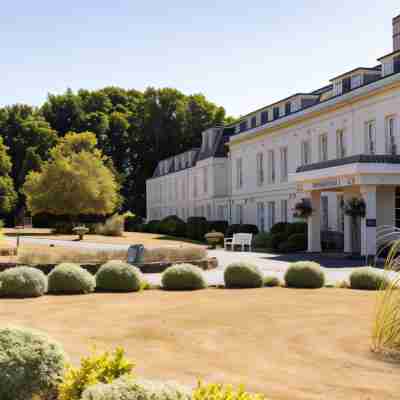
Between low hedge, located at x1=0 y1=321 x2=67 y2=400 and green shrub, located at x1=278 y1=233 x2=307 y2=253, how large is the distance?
29.1 m

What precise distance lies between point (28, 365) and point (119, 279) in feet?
36.4

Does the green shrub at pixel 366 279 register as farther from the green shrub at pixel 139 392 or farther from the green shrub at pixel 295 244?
the green shrub at pixel 295 244

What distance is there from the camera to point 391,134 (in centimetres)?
3108

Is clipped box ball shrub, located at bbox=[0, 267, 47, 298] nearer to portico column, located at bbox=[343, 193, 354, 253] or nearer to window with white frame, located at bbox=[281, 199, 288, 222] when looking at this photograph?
portico column, located at bbox=[343, 193, 354, 253]

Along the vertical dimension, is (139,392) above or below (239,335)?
above

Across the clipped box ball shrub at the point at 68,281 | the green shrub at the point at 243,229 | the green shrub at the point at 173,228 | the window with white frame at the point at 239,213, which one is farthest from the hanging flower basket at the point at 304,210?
the green shrub at the point at 173,228

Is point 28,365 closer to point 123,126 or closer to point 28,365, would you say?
point 28,365

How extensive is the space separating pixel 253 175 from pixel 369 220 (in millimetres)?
20211

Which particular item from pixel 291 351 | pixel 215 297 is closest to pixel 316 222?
pixel 215 297

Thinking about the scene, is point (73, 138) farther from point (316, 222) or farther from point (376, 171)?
point (376, 171)

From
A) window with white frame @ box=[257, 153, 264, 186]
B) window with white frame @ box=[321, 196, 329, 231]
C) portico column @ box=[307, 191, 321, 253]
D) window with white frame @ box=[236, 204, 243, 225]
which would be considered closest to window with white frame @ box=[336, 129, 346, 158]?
window with white frame @ box=[321, 196, 329, 231]

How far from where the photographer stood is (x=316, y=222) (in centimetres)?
3312

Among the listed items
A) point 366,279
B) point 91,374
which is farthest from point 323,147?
point 91,374

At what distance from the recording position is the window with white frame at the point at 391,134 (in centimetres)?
3062
